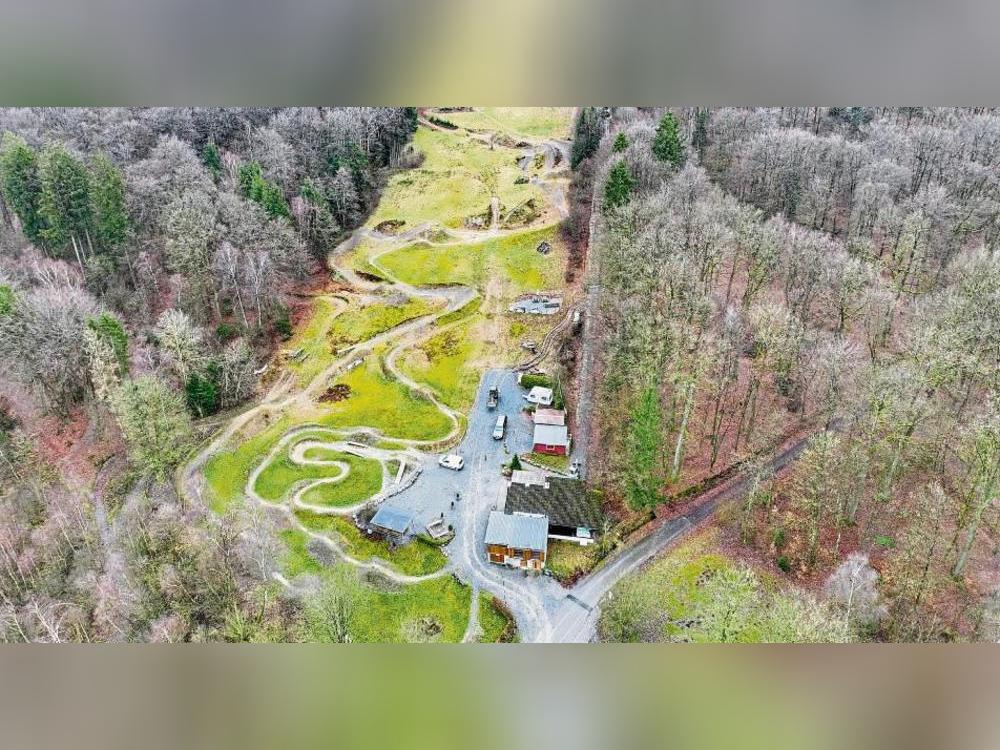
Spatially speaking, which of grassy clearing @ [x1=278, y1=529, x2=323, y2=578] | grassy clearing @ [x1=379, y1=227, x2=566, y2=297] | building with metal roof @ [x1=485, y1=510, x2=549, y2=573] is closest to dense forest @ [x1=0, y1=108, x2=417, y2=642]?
grassy clearing @ [x1=278, y1=529, x2=323, y2=578]

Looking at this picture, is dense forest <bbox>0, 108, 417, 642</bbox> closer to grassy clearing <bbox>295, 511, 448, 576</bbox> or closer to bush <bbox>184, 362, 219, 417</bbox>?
bush <bbox>184, 362, 219, 417</bbox>

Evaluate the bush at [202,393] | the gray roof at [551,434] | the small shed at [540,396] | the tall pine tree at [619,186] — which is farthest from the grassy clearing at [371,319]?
the gray roof at [551,434]

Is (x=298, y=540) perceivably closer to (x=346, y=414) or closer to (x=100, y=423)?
(x=346, y=414)

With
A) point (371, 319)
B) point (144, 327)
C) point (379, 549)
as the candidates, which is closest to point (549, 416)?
point (379, 549)

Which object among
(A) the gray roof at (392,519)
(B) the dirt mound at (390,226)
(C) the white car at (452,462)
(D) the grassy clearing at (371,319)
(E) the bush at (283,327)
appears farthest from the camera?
(B) the dirt mound at (390,226)

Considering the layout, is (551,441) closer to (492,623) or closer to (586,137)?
(492,623)

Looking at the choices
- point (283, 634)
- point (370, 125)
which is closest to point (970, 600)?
point (283, 634)

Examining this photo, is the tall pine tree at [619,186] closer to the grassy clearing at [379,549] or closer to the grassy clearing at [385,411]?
the grassy clearing at [385,411]
